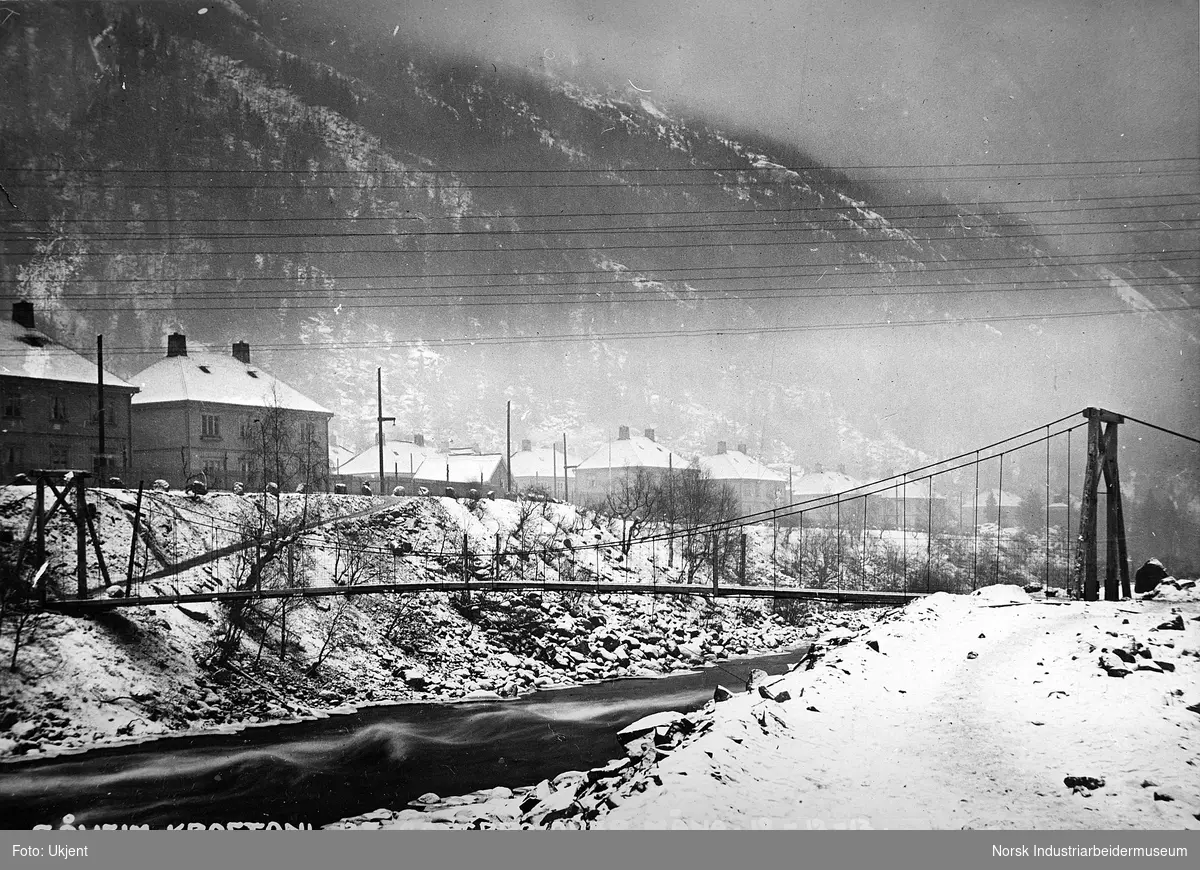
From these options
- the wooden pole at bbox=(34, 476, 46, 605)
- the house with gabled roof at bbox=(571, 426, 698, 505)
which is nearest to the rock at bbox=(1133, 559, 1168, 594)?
the house with gabled roof at bbox=(571, 426, 698, 505)

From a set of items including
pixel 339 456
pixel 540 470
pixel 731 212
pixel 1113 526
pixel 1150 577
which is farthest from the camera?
pixel 540 470

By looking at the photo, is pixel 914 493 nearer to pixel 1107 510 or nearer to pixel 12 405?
pixel 1107 510

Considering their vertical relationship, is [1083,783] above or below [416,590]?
above

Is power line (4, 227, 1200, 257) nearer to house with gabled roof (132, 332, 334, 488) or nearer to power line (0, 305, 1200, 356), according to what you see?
power line (0, 305, 1200, 356)

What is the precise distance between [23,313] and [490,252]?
12.2 m

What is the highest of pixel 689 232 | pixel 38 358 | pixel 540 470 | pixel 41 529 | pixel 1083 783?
pixel 689 232

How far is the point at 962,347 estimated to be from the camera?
18.4m

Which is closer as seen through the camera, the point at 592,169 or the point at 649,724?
the point at 649,724

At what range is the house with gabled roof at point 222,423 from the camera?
903 inches

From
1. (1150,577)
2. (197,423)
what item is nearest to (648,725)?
(1150,577)

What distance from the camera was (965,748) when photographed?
664cm

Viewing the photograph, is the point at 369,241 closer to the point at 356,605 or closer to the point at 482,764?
the point at 356,605

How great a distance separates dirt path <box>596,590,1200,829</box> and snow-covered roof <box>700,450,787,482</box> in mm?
19407

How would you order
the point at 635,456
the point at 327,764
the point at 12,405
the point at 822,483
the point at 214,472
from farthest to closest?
the point at 822,483, the point at 635,456, the point at 214,472, the point at 12,405, the point at 327,764
